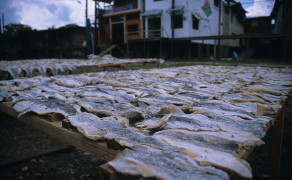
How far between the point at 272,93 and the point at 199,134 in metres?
1.22

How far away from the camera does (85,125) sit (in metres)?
1.07

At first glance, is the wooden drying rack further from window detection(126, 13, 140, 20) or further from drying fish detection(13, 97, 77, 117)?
window detection(126, 13, 140, 20)

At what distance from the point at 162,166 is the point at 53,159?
9.88 feet

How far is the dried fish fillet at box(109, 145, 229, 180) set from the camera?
64cm

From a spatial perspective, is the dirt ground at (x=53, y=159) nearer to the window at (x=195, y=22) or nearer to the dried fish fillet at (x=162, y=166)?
the dried fish fillet at (x=162, y=166)

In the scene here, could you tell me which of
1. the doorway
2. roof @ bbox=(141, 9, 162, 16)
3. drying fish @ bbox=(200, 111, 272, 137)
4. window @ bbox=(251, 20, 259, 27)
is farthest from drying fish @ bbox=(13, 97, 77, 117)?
window @ bbox=(251, 20, 259, 27)

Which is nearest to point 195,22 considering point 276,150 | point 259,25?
point 259,25

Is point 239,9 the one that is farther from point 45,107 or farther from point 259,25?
point 45,107

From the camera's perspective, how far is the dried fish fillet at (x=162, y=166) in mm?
637

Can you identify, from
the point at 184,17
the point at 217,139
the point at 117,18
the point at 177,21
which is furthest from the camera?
the point at 117,18

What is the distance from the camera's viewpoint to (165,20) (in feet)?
53.0

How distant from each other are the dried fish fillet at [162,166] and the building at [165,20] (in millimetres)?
13133

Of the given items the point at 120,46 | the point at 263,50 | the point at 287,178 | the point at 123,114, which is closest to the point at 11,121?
the point at 123,114

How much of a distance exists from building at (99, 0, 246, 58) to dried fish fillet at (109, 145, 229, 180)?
1313 centimetres
